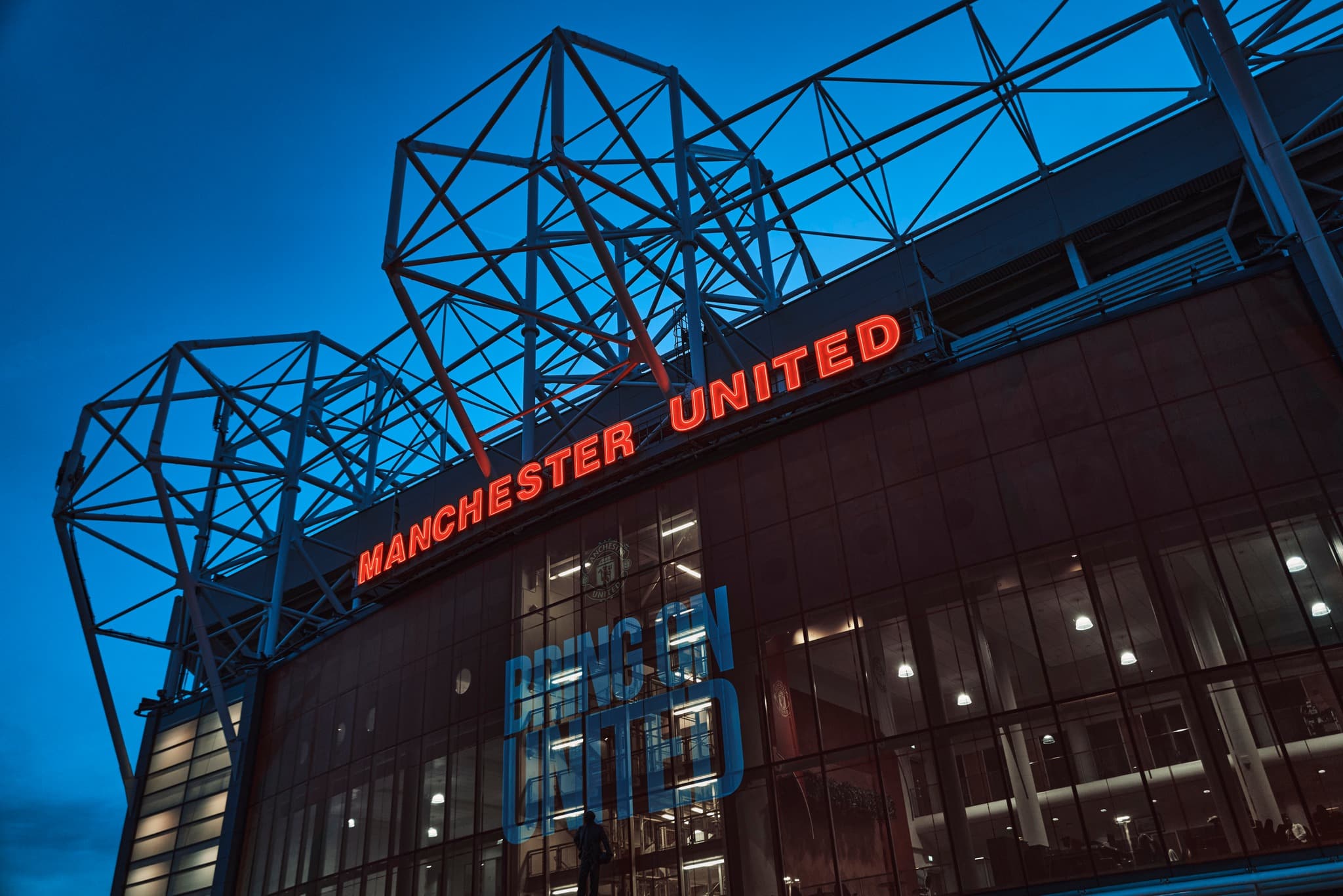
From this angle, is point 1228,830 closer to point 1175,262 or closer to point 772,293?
point 1175,262

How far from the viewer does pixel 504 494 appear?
3747cm

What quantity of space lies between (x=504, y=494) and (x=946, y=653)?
17718 mm

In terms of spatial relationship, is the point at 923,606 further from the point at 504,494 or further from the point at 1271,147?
the point at 504,494

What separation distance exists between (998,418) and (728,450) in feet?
28.6

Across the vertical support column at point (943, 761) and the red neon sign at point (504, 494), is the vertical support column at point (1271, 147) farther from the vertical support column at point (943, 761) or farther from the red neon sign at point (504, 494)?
the red neon sign at point (504, 494)

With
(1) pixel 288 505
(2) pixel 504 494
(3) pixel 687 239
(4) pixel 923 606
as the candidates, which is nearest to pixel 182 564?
(1) pixel 288 505

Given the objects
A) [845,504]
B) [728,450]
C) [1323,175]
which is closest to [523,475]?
[728,450]

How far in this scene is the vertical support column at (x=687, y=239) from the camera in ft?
118

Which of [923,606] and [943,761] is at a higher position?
[923,606]

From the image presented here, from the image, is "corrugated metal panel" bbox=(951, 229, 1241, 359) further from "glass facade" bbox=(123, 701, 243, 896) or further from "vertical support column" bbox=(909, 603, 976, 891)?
"glass facade" bbox=(123, 701, 243, 896)

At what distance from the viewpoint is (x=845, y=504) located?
29.4 metres

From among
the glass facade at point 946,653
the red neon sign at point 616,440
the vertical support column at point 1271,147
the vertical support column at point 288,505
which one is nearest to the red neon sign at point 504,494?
the red neon sign at point 616,440

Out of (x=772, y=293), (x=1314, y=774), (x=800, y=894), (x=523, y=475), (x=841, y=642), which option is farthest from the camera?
(x=772, y=293)

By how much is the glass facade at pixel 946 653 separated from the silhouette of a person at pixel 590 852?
245cm
